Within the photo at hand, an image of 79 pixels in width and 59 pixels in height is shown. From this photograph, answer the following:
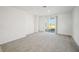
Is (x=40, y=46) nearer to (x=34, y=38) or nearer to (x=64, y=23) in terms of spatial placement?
(x=34, y=38)

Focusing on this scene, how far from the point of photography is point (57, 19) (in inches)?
303

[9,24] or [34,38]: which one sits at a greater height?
[9,24]

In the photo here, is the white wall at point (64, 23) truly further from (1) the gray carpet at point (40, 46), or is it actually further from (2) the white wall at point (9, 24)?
(2) the white wall at point (9, 24)

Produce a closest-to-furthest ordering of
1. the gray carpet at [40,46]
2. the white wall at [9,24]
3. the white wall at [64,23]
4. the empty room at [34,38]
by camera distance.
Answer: the gray carpet at [40,46] → the empty room at [34,38] → the white wall at [9,24] → the white wall at [64,23]

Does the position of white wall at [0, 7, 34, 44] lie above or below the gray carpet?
above

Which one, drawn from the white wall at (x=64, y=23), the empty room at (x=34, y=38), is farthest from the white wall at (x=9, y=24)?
the white wall at (x=64, y=23)

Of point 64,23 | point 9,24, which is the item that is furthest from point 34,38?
point 64,23

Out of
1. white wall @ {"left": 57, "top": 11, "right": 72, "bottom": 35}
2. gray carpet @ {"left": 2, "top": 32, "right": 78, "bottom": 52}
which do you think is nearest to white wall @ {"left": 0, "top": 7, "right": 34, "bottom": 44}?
gray carpet @ {"left": 2, "top": 32, "right": 78, "bottom": 52}

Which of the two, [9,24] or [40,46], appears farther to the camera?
[9,24]

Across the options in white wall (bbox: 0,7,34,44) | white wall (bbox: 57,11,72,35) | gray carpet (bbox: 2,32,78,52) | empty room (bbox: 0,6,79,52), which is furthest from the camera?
white wall (bbox: 57,11,72,35)

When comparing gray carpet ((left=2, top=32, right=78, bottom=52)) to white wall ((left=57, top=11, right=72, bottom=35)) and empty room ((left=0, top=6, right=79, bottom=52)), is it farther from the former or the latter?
white wall ((left=57, top=11, right=72, bottom=35))

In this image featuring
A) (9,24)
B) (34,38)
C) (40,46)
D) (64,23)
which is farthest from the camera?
(64,23)
